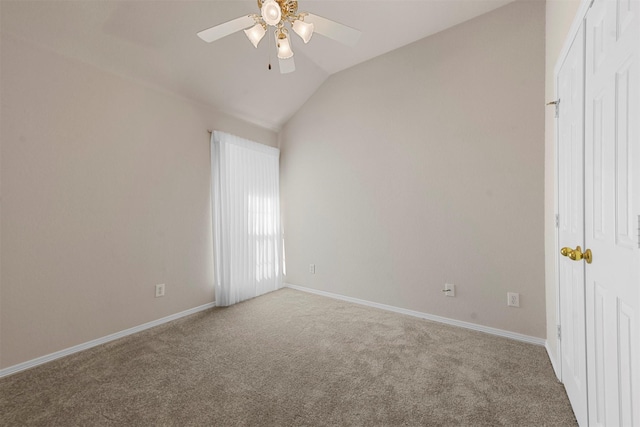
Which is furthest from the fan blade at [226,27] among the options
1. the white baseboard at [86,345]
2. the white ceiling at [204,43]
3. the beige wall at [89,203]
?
the white baseboard at [86,345]

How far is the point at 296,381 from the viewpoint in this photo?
176 centimetres

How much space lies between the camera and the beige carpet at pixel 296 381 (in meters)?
1.46

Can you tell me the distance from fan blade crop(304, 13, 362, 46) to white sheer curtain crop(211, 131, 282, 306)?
6.39 ft

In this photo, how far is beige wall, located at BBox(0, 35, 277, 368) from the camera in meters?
1.91

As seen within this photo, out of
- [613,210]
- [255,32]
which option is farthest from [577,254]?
[255,32]

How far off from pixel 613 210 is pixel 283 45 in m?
1.78

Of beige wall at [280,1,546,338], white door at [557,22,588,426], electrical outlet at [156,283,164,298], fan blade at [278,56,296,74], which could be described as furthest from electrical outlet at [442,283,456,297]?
electrical outlet at [156,283,164,298]

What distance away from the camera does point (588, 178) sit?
4.02ft

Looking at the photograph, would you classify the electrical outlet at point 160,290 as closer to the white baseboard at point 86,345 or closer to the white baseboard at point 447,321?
the white baseboard at point 86,345

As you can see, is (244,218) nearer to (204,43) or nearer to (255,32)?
(204,43)

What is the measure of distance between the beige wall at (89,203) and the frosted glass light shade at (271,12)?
1778mm

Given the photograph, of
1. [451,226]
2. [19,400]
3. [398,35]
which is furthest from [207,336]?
[398,35]

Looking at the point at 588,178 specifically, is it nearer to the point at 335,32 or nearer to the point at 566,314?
the point at 566,314

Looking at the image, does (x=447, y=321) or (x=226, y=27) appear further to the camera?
(x=447, y=321)
